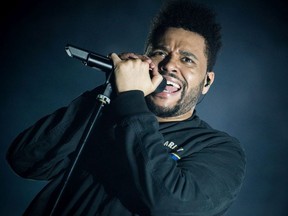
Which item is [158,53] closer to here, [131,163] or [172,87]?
[172,87]

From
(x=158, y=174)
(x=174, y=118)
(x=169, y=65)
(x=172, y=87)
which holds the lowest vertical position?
(x=158, y=174)

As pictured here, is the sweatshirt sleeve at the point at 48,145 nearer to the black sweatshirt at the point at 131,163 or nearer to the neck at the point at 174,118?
the black sweatshirt at the point at 131,163

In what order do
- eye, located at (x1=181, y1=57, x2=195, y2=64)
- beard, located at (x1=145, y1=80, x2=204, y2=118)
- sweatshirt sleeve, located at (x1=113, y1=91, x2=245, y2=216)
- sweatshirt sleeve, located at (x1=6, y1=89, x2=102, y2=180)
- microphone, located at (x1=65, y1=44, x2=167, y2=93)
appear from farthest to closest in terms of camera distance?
eye, located at (x1=181, y1=57, x2=195, y2=64)
beard, located at (x1=145, y1=80, x2=204, y2=118)
sweatshirt sleeve, located at (x1=6, y1=89, x2=102, y2=180)
microphone, located at (x1=65, y1=44, x2=167, y2=93)
sweatshirt sleeve, located at (x1=113, y1=91, x2=245, y2=216)

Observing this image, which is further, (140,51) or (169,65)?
(140,51)

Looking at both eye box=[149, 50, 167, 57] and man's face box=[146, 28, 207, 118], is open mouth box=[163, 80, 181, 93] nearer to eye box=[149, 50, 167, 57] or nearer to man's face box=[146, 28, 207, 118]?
man's face box=[146, 28, 207, 118]

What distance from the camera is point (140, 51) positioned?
3291 mm

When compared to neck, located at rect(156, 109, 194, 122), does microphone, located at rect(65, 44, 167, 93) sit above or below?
above

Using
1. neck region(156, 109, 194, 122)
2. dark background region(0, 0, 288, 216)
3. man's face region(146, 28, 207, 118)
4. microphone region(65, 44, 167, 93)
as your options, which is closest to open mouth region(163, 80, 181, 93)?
man's face region(146, 28, 207, 118)

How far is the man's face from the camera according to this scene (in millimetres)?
1480

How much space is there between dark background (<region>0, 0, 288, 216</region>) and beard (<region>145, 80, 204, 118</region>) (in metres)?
1.52

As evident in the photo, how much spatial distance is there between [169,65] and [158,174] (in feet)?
2.74

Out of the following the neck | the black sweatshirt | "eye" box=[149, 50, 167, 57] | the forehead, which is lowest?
the black sweatshirt

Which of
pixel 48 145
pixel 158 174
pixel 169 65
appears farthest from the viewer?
pixel 169 65

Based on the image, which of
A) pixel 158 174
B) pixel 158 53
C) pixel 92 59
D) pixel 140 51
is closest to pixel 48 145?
pixel 92 59
